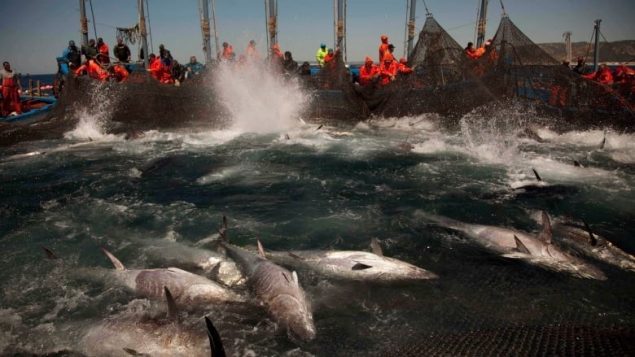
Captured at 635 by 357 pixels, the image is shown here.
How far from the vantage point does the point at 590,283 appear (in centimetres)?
458

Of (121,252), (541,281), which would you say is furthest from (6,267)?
(541,281)

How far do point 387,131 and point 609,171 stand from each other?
6730 millimetres

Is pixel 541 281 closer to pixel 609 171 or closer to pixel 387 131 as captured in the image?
pixel 609 171

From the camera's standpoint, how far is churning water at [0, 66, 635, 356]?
3.90 meters

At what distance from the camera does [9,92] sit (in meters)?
16.2

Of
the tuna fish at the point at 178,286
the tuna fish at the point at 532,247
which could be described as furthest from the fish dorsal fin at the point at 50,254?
the tuna fish at the point at 532,247

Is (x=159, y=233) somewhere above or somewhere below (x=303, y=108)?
below

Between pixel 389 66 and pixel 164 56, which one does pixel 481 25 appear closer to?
pixel 389 66

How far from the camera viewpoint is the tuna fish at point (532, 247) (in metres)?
4.86

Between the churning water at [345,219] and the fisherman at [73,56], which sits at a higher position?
the fisherman at [73,56]

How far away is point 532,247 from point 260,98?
11838mm

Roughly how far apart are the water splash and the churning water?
0.69m

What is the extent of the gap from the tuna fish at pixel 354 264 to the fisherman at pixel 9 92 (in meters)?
16.7

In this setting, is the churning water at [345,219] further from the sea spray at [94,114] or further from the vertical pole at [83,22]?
the vertical pole at [83,22]
